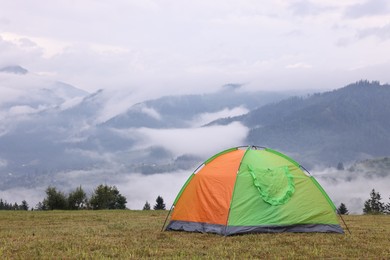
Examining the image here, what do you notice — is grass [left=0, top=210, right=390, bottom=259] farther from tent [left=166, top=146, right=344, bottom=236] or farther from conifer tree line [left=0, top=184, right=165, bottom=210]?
conifer tree line [left=0, top=184, right=165, bottom=210]

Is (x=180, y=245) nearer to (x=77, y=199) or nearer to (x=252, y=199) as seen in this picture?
(x=252, y=199)

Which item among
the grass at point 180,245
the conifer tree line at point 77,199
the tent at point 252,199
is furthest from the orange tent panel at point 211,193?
the conifer tree line at point 77,199

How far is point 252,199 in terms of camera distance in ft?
60.1

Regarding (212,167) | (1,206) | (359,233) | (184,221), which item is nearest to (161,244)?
(184,221)

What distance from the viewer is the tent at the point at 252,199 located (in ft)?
59.1

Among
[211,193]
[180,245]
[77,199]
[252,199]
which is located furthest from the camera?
[77,199]

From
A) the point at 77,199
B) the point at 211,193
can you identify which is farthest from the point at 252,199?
the point at 77,199

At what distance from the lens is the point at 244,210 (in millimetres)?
18062

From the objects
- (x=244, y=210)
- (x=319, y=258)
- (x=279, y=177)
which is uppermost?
(x=279, y=177)

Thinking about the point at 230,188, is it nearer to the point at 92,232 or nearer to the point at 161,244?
the point at 161,244

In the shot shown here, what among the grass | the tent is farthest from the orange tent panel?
the grass

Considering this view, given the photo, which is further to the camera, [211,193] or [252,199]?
[211,193]

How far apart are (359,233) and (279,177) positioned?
3544mm

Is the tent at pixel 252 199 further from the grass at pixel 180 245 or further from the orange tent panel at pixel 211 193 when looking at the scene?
the grass at pixel 180 245
